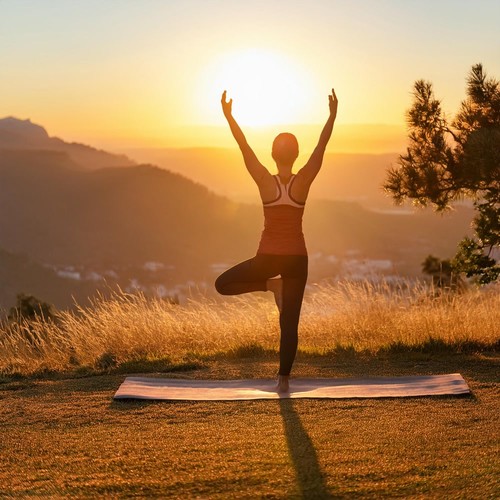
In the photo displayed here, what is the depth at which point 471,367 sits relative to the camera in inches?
365

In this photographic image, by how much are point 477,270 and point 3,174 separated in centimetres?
9522

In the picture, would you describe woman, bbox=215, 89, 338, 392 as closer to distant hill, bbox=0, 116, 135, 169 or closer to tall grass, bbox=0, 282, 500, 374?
tall grass, bbox=0, 282, 500, 374

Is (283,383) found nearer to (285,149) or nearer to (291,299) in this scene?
(291,299)

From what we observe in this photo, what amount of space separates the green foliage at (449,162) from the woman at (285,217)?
9.72ft

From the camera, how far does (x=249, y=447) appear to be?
19.5 feet

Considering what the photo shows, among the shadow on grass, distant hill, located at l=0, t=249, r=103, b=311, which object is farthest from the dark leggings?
distant hill, located at l=0, t=249, r=103, b=311

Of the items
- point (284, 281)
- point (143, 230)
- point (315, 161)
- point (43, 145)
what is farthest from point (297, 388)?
point (43, 145)

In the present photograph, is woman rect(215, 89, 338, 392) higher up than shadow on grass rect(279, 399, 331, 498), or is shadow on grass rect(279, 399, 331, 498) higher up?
woman rect(215, 89, 338, 392)

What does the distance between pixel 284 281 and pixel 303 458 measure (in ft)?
7.64

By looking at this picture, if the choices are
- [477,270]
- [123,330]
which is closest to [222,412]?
[123,330]

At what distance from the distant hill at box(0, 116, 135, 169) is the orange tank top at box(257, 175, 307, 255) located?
329 feet

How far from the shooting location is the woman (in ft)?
24.7

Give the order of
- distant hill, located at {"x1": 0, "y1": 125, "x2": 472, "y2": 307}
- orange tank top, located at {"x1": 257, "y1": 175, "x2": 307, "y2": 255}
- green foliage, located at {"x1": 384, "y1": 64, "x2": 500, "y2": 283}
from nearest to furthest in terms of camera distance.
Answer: orange tank top, located at {"x1": 257, "y1": 175, "x2": 307, "y2": 255}
green foliage, located at {"x1": 384, "y1": 64, "x2": 500, "y2": 283}
distant hill, located at {"x1": 0, "y1": 125, "x2": 472, "y2": 307}

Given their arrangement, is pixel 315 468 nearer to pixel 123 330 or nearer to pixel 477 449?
pixel 477 449
